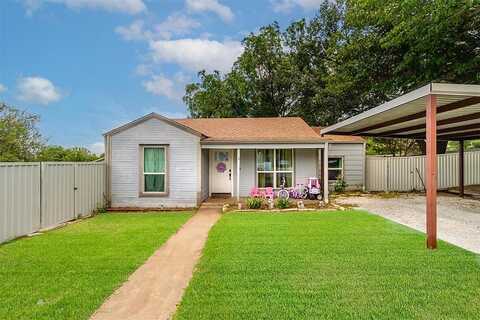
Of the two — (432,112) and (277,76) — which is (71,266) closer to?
(432,112)

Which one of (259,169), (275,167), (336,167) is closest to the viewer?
(275,167)

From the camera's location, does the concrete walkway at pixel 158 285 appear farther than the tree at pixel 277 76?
No

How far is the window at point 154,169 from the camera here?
1218 centimetres

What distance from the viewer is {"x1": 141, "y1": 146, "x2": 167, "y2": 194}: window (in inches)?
480

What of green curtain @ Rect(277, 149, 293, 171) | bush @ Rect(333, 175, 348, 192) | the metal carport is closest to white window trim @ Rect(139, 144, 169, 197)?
green curtain @ Rect(277, 149, 293, 171)

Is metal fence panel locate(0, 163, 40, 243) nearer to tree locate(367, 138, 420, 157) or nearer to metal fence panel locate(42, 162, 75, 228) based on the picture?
metal fence panel locate(42, 162, 75, 228)

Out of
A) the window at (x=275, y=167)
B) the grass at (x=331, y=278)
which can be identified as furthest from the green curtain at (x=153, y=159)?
the grass at (x=331, y=278)

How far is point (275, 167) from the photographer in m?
14.4

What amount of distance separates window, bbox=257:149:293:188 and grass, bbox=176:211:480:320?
22.0 ft

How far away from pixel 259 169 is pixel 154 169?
4.47 metres

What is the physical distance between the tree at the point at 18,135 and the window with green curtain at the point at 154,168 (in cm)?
748

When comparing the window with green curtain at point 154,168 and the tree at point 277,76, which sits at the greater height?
the tree at point 277,76

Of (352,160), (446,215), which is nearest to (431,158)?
(446,215)

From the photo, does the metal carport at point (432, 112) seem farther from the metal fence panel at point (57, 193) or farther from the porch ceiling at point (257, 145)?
the metal fence panel at point (57, 193)
